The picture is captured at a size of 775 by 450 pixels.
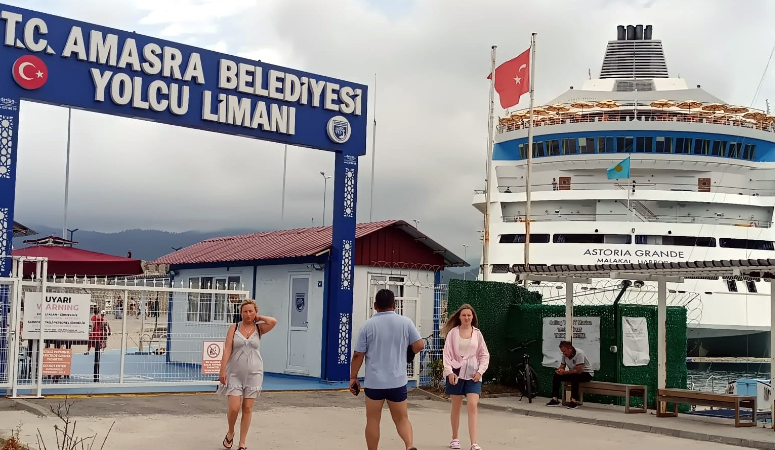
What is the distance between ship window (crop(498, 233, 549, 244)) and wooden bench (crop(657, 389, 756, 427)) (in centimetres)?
1917

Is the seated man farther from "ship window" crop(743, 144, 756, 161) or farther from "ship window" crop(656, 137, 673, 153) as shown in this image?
"ship window" crop(743, 144, 756, 161)

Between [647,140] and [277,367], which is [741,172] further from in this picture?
[277,367]

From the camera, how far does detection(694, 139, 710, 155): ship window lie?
114ft

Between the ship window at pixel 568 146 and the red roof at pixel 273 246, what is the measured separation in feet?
52.4

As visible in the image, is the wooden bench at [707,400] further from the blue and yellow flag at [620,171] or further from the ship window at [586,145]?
the ship window at [586,145]

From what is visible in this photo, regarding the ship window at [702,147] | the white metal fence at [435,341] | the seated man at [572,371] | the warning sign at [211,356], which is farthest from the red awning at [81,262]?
the ship window at [702,147]

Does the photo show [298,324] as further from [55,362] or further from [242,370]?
[242,370]

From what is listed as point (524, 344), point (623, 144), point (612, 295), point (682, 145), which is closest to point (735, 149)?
point (682, 145)

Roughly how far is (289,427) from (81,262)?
6570 mm

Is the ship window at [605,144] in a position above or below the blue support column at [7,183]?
above

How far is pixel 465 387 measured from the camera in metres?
10.1

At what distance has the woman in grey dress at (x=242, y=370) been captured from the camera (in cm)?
919

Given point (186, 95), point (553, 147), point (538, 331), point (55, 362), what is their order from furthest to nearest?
1. point (553, 147)
2. point (538, 331)
3. point (186, 95)
4. point (55, 362)

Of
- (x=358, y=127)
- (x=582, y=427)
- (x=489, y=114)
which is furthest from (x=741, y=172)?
(x=582, y=427)
